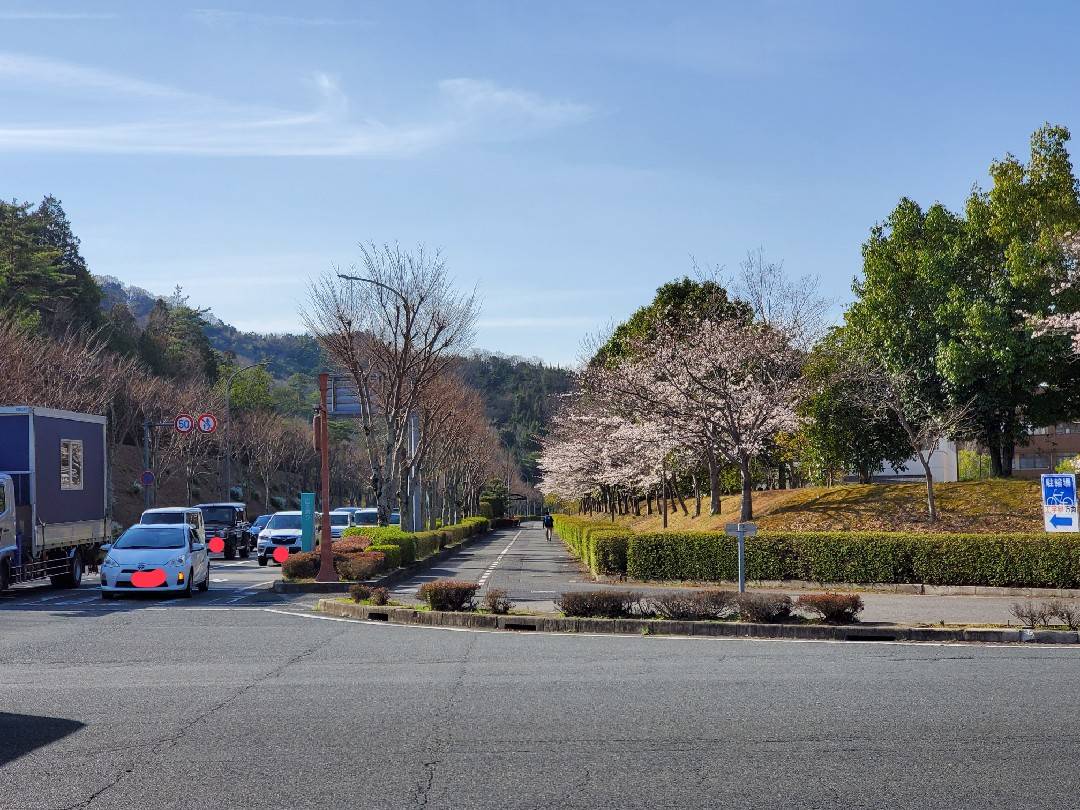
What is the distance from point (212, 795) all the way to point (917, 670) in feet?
24.9

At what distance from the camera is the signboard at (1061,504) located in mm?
19203

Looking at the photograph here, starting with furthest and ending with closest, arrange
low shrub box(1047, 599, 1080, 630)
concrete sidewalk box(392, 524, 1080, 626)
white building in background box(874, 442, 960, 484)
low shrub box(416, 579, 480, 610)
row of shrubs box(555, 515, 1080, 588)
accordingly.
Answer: white building in background box(874, 442, 960, 484)
row of shrubs box(555, 515, 1080, 588)
concrete sidewalk box(392, 524, 1080, 626)
low shrub box(416, 579, 480, 610)
low shrub box(1047, 599, 1080, 630)

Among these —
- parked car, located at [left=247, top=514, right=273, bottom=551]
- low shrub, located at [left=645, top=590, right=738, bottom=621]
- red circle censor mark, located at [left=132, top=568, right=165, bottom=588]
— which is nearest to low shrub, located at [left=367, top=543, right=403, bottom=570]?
red circle censor mark, located at [left=132, top=568, right=165, bottom=588]

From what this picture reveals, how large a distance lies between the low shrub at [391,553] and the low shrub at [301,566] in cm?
161

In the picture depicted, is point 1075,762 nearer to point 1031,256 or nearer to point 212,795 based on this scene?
point 212,795

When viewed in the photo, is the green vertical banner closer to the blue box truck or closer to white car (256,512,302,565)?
white car (256,512,302,565)

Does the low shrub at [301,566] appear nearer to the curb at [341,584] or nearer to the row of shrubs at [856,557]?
the curb at [341,584]

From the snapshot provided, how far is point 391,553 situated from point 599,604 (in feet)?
40.6

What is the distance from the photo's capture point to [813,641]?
14.5m

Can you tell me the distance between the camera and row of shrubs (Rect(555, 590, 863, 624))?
15406 mm

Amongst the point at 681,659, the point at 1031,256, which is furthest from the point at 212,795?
the point at 1031,256

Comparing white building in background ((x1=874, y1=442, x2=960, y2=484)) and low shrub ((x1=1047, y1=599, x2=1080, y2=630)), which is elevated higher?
white building in background ((x1=874, y1=442, x2=960, y2=484))

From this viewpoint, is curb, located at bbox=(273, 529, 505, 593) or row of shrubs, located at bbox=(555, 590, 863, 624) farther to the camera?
curb, located at bbox=(273, 529, 505, 593)

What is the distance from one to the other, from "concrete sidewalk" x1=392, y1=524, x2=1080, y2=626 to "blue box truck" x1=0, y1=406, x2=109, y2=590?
23.0ft
